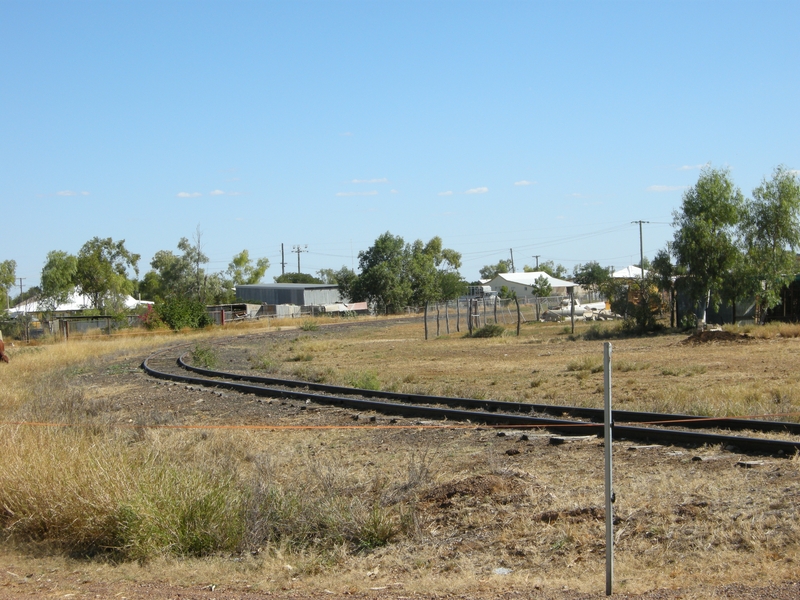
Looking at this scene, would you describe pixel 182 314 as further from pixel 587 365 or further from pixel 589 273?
pixel 589 273

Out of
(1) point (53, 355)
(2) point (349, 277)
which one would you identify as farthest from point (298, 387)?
(2) point (349, 277)

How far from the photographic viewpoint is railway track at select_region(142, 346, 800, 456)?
35.0 feet

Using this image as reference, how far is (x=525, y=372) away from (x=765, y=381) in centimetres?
694

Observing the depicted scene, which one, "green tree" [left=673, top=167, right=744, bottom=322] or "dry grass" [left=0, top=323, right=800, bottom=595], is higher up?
"green tree" [left=673, top=167, right=744, bottom=322]

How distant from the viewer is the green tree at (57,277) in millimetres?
85438

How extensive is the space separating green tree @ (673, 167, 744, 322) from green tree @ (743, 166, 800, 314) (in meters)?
0.88

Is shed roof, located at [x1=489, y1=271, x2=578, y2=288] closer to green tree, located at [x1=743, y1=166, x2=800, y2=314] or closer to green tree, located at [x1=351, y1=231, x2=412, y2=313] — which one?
green tree, located at [x1=351, y1=231, x2=412, y2=313]

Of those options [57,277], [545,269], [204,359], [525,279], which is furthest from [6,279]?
[545,269]

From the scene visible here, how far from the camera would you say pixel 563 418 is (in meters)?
13.8

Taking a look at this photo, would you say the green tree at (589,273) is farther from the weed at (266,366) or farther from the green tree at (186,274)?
the weed at (266,366)

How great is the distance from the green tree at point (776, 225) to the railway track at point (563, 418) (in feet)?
84.8

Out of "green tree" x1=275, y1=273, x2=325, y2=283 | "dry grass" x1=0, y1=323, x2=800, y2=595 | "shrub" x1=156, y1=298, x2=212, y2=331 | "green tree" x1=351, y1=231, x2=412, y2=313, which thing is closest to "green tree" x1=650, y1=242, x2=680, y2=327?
"dry grass" x1=0, y1=323, x2=800, y2=595

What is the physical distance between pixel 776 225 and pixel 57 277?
71927 millimetres

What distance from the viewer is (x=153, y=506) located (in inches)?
298
